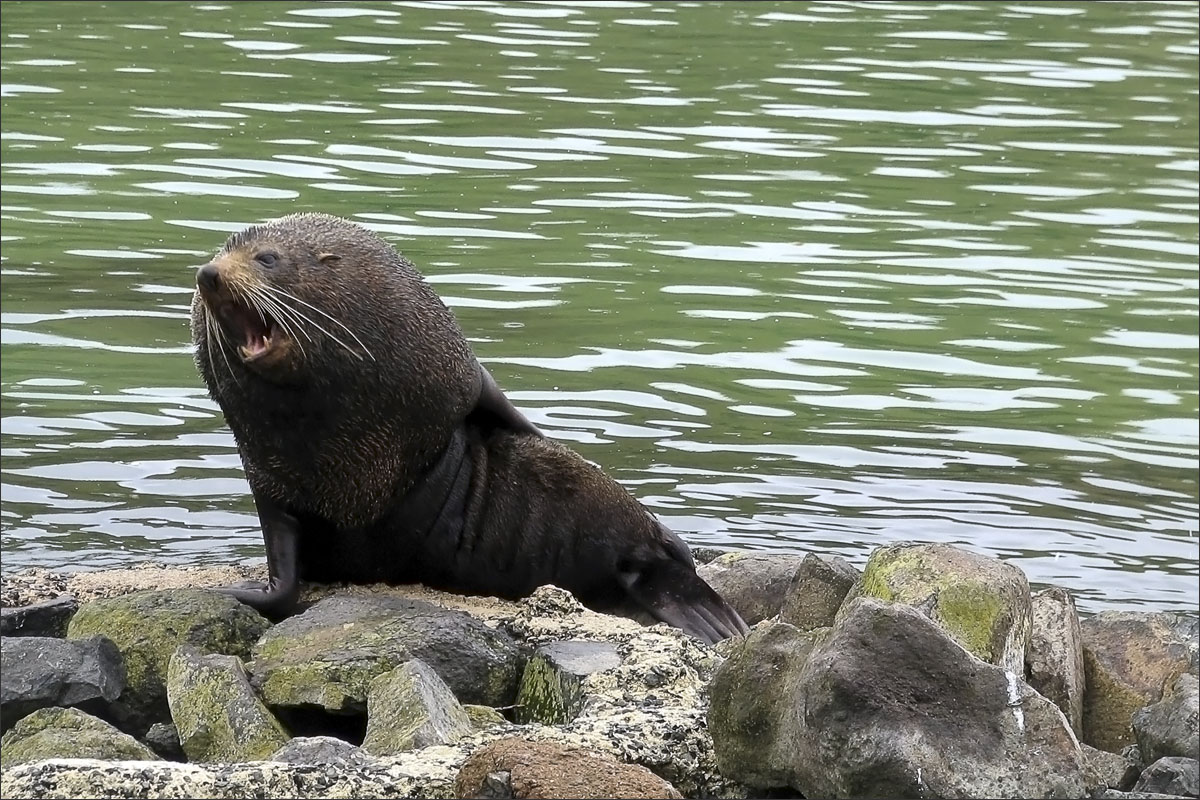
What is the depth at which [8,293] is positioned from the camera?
42.0 feet

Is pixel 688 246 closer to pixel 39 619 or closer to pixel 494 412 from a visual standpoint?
pixel 494 412

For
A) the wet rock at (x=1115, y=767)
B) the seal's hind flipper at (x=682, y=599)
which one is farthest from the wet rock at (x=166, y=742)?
the wet rock at (x=1115, y=767)

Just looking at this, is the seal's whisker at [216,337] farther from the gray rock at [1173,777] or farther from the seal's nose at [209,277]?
the gray rock at [1173,777]

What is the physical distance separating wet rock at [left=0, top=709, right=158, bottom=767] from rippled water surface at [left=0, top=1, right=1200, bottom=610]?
3.30 metres

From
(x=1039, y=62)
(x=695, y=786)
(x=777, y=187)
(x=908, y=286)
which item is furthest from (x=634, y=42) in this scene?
(x=695, y=786)

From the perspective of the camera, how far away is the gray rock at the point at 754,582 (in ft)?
26.1

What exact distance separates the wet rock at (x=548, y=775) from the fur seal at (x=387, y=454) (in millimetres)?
2394

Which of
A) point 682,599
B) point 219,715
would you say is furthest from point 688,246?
point 219,715

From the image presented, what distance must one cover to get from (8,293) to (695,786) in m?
8.57

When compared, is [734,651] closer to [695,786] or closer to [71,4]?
[695,786]

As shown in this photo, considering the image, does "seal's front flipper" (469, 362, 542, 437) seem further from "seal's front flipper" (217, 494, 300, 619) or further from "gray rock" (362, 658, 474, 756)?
"gray rock" (362, 658, 474, 756)

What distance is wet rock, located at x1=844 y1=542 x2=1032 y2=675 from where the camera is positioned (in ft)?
20.2

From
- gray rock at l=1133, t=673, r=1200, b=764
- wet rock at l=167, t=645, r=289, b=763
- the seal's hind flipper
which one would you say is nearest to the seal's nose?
wet rock at l=167, t=645, r=289, b=763

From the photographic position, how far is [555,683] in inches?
234
